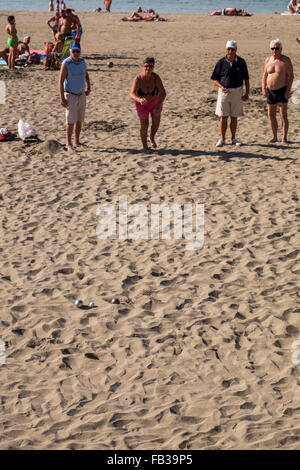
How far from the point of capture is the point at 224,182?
8477 mm

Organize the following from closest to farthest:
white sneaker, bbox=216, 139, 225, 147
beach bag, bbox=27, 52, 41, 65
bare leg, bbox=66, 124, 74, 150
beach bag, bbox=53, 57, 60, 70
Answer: bare leg, bbox=66, 124, 74, 150 < white sneaker, bbox=216, 139, 225, 147 < beach bag, bbox=53, 57, 60, 70 < beach bag, bbox=27, 52, 41, 65

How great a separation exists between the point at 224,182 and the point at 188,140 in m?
2.23

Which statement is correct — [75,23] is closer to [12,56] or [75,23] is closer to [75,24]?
[75,24]

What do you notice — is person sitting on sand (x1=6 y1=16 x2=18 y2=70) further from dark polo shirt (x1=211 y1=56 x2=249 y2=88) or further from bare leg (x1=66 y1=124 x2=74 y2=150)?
dark polo shirt (x1=211 y1=56 x2=249 y2=88)

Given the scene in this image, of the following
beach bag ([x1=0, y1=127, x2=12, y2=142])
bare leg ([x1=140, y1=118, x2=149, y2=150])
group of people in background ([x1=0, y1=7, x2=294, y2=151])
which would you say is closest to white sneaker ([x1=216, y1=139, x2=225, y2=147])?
group of people in background ([x1=0, y1=7, x2=294, y2=151])

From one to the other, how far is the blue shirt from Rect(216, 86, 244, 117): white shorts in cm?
210

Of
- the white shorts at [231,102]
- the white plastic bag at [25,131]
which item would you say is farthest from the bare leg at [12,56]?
the white shorts at [231,102]

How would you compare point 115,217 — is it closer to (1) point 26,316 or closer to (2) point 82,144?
(1) point 26,316

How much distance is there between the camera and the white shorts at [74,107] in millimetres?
9359

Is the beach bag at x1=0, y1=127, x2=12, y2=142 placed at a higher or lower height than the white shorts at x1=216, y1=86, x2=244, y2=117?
lower

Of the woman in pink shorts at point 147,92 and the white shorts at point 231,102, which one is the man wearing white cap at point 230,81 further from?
the woman in pink shorts at point 147,92

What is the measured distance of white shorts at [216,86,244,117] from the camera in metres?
9.54

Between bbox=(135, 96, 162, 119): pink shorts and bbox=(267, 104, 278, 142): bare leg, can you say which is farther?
bbox=(267, 104, 278, 142): bare leg
